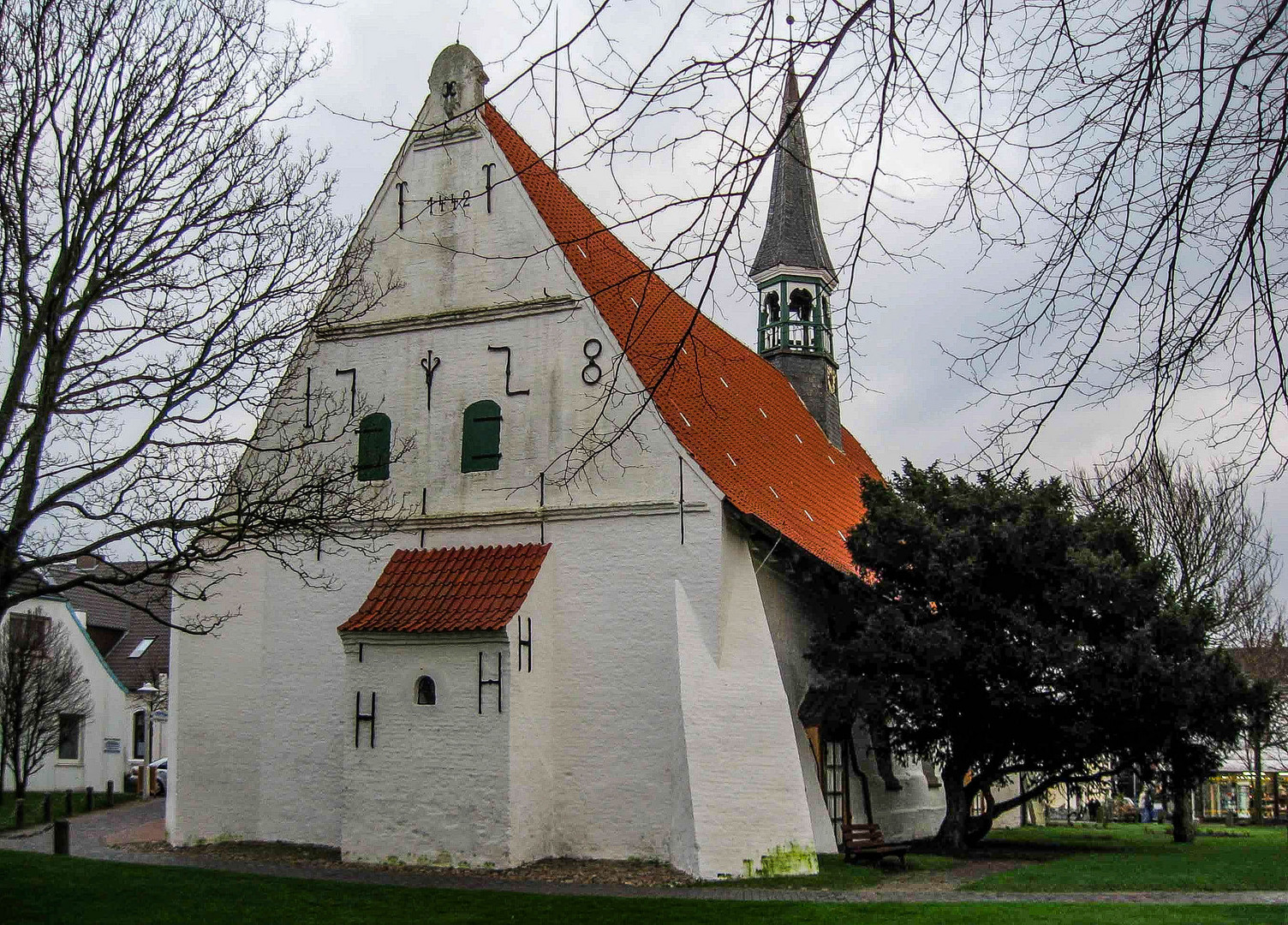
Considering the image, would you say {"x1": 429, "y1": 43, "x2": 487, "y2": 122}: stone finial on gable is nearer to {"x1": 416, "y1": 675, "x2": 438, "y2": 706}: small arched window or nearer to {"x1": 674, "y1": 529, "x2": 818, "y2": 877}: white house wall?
{"x1": 674, "y1": 529, "x2": 818, "y2": 877}: white house wall

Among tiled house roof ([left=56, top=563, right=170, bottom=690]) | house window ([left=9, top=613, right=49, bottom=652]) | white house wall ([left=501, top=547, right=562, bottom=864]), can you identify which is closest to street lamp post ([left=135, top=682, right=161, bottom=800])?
tiled house roof ([left=56, top=563, right=170, bottom=690])

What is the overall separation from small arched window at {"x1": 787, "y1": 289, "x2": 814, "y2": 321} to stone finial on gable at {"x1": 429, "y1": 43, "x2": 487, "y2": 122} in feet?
36.2

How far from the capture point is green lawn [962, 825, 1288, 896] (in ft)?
47.2

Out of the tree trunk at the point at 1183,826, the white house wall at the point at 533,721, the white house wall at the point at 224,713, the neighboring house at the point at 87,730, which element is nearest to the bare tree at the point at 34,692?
the neighboring house at the point at 87,730

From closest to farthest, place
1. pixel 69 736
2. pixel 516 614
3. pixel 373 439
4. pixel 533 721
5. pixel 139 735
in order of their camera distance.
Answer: pixel 516 614
pixel 533 721
pixel 373 439
pixel 69 736
pixel 139 735

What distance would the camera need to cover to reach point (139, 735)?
131 feet

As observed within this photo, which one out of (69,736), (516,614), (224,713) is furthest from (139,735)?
(516,614)

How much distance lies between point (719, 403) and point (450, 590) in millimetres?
5619

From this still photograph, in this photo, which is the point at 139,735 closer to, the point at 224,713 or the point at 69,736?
Answer: the point at 69,736

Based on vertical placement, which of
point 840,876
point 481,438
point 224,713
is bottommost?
point 840,876

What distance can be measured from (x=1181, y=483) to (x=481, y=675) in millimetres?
16328

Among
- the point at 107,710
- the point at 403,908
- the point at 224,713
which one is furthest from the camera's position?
the point at 107,710

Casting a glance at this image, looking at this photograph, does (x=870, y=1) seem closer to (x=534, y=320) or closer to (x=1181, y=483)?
(x=534, y=320)

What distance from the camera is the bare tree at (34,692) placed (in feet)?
95.5
